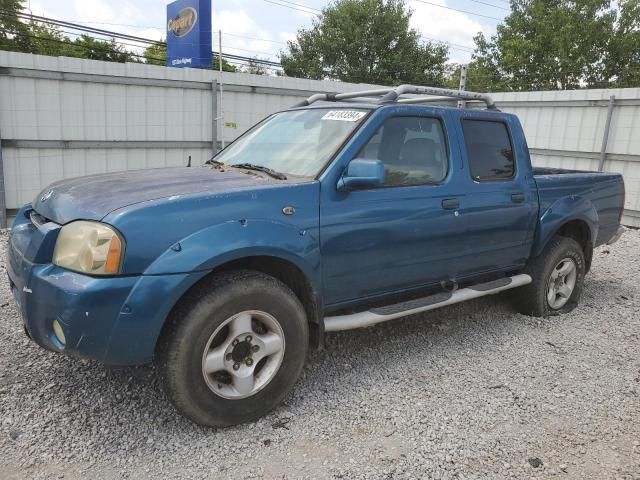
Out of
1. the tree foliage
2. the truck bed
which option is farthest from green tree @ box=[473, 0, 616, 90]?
the truck bed

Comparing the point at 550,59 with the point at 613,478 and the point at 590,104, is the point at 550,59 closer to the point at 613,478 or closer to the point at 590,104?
the point at 590,104

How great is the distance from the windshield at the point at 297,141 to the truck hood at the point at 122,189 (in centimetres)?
26

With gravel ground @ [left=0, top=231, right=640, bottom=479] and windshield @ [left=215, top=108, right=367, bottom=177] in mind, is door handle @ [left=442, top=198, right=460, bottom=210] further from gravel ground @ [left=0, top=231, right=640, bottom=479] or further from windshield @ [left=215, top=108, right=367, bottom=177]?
gravel ground @ [left=0, top=231, right=640, bottom=479]

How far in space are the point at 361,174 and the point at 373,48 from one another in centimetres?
3504

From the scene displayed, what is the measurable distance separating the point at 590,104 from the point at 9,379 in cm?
1090

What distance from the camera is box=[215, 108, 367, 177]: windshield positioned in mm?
3398

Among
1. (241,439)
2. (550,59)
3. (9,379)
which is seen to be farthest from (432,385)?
(550,59)

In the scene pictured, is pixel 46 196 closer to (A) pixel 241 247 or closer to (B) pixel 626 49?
(A) pixel 241 247

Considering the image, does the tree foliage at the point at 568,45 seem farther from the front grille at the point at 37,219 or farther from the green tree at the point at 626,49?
the front grille at the point at 37,219

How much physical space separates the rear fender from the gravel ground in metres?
0.88

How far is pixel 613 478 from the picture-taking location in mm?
2645

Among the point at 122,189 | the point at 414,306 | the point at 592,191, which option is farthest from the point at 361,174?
the point at 592,191

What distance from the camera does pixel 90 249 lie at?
2.46 metres

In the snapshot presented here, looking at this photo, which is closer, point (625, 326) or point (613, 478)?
point (613, 478)
